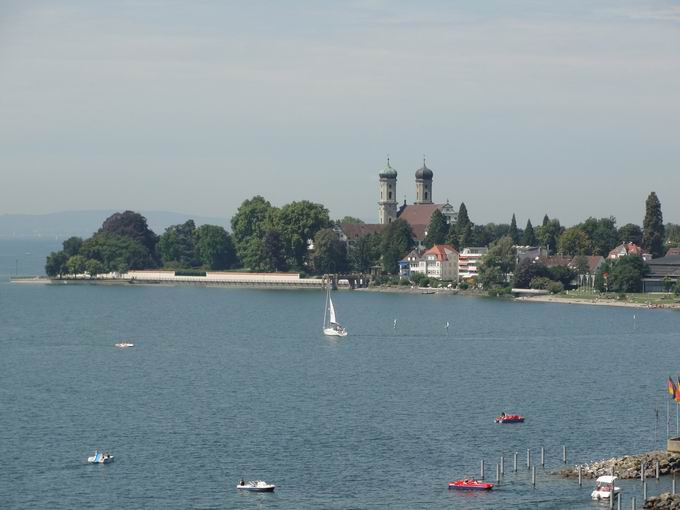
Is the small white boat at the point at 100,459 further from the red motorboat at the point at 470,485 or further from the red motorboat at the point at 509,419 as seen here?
the red motorboat at the point at 509,419

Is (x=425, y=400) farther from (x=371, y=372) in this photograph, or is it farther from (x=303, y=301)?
(x=303, y=301)

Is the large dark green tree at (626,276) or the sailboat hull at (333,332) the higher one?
the large dark green tree at (626,276)

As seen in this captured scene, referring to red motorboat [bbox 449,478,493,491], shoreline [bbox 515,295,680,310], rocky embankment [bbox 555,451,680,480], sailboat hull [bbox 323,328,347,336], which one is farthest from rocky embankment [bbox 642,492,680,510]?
shoreline [bbox 515,295,680,310]

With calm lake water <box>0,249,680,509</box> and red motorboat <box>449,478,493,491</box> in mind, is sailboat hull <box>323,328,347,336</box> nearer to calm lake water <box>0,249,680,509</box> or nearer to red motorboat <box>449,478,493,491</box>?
calm lake water <box>0,249,680,509</box>

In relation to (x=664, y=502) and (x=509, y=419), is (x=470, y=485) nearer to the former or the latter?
(x=664, y=502)

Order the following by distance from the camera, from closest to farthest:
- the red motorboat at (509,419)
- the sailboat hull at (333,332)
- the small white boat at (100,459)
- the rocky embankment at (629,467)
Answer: the rocky embankment at (629,467) < the small white boat at (100,459) < the red motorboat at (509,419) < the sailboat hull at (333,332)

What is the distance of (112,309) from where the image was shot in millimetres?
170875

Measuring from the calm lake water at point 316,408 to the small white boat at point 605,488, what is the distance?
1.72 feet

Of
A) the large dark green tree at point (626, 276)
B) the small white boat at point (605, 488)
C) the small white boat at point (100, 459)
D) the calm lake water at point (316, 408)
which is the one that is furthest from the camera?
the large dark green tree at point (626, 276)

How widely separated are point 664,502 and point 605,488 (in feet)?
10.8

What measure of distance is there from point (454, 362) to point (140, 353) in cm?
2569

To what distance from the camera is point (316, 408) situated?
8388 centimetres

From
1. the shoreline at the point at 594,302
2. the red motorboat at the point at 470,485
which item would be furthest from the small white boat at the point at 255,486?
the shoreline at the point at 594,302

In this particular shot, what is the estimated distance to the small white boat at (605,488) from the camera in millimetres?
60250
